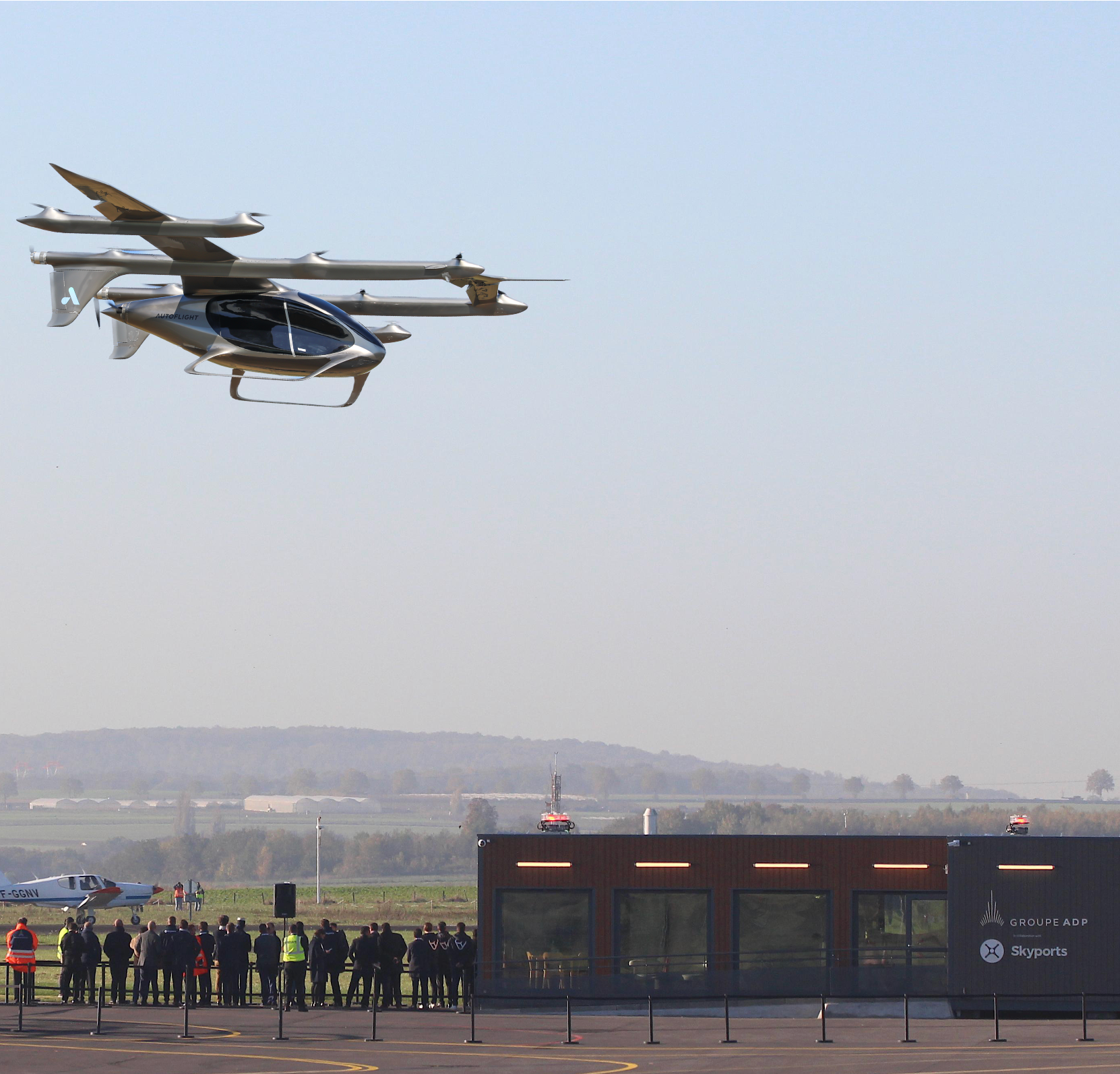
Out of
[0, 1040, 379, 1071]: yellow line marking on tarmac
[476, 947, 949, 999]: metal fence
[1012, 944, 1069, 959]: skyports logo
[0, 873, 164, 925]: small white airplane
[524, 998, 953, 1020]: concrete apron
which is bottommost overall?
[0, 873, 164, 925]: small white airplane

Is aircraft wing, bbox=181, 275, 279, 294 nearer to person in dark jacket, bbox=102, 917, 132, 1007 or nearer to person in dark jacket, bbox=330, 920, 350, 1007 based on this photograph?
person in dark jacket, bbox=330, 920, 350, 1007

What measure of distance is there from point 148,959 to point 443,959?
5873 mm

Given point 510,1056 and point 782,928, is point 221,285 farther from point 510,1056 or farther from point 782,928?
point 782,928

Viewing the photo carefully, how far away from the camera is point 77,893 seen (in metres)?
73.4

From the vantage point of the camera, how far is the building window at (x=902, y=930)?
33344mm

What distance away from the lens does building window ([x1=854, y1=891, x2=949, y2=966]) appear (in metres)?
33.3

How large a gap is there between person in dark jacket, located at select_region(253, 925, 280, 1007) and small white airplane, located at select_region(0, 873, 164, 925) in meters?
39.1

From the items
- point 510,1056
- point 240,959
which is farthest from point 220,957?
point 510,1056

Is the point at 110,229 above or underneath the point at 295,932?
above

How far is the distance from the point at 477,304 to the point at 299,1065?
12091 millimetres

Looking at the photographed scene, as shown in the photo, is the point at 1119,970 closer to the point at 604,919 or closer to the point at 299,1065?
the point at 604,919

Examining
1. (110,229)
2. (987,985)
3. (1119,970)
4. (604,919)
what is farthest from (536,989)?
(110,229)

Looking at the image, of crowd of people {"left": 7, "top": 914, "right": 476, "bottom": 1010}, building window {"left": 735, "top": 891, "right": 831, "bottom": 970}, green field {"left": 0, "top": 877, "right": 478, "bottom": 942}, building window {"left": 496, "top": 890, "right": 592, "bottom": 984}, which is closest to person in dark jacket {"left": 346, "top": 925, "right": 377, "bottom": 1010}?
crowd of people {"left": 7, "top": 914, "right": 476, "bottom": 1010}

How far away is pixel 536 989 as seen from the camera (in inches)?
1344
